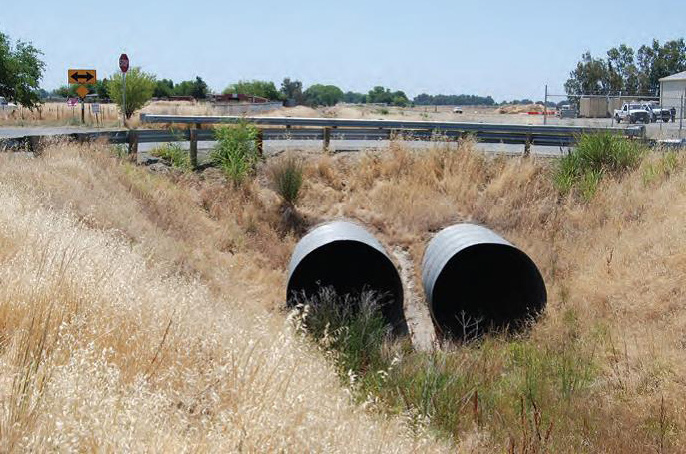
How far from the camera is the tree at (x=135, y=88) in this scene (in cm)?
5106

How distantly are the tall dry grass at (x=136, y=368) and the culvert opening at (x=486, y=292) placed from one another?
730cm

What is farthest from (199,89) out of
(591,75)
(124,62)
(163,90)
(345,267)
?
(345,267)

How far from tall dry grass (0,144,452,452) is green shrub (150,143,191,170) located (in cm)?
1039

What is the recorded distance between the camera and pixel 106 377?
5.95 m

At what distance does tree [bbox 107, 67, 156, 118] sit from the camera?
168 ft

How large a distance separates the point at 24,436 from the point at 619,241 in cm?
1470

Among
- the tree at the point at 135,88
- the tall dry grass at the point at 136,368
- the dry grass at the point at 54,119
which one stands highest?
the tree at the point at 135,88

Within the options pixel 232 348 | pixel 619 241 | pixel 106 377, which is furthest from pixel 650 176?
pixel 106 377

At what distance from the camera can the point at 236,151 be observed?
71.2 ft

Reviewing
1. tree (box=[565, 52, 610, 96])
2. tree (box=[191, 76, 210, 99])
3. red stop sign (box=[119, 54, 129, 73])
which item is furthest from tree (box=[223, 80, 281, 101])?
→ red stop sign (box=[119, 54, 129, 73])

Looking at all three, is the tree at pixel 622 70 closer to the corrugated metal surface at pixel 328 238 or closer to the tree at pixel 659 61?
the tree at pixel 659 61

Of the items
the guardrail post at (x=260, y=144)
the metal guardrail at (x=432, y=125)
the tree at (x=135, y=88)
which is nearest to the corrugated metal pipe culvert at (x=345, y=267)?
the guardrail post at (x=260, y=144)

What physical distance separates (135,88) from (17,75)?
84.3 feet

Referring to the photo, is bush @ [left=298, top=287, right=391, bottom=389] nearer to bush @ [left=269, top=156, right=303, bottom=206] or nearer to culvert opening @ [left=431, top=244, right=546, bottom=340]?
culvert opening @ [left=431, top=244, right=546, bottom=340]
